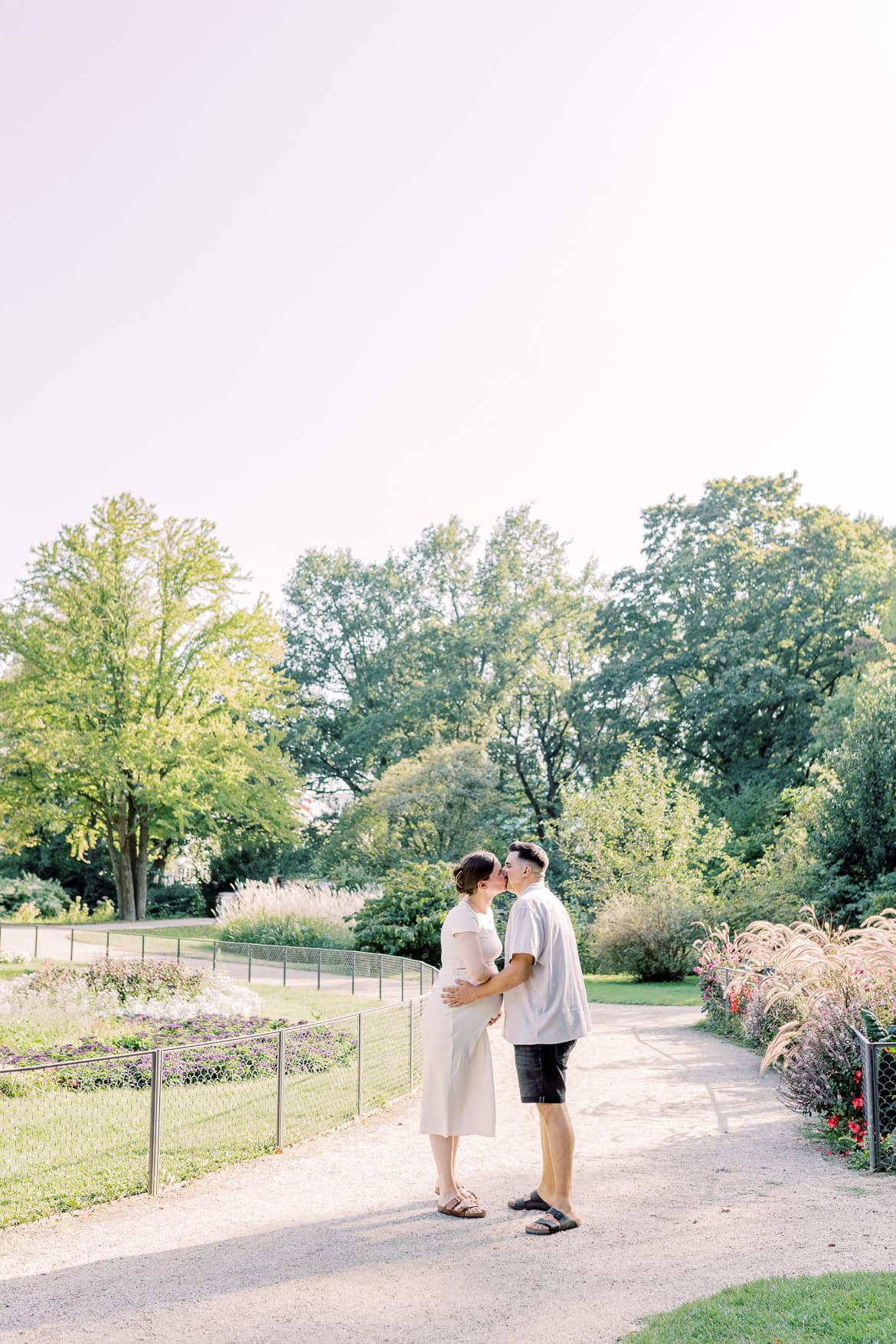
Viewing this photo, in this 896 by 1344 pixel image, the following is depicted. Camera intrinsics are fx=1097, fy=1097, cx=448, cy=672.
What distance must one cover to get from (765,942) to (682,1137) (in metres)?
6.20

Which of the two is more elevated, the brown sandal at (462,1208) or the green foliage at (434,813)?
the green foliage at (434,813)

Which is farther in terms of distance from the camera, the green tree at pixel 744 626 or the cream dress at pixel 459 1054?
the green tree at pixel 744 626

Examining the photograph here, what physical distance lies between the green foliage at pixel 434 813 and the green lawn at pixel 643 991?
360 inches

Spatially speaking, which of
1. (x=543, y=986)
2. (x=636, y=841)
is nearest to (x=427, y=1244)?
(x=543, y=986)

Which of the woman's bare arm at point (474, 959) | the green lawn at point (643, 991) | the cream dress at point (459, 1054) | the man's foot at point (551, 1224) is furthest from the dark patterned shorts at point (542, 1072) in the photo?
the green lawn at point (643, 991)

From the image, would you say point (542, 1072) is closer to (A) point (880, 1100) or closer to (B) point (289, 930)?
(A) point (880, 1100)

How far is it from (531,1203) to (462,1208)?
0.38m

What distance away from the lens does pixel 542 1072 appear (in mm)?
5625

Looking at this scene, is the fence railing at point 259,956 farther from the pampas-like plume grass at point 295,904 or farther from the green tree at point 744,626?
the green tree at point 744,626

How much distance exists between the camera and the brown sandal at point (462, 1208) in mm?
5914

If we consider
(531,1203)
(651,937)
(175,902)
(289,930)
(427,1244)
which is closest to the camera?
(427,1244)

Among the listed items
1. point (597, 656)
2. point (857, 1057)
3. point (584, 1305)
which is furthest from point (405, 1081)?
point (597, 656)

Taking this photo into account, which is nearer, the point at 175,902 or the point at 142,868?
the point at 142,868

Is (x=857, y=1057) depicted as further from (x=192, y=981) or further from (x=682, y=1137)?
(x=192, y=981)
